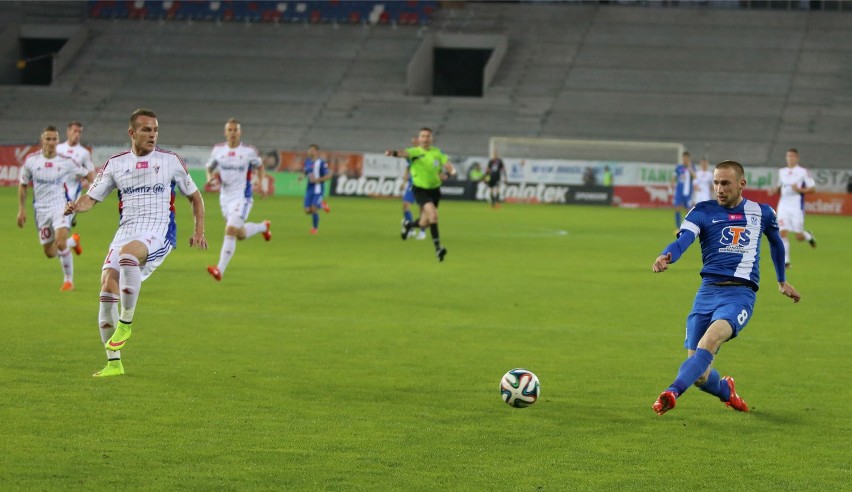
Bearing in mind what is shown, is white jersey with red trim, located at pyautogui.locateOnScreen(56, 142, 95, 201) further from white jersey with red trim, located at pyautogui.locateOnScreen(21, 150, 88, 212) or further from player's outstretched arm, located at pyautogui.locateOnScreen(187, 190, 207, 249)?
player's outstretched arm, located at pyautogui.locateOnScreen(187, 190, 207, 249)

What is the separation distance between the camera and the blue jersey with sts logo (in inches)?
359

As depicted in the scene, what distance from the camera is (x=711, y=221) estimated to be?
9133mm

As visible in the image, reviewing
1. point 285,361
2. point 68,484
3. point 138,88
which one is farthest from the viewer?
point 138,88

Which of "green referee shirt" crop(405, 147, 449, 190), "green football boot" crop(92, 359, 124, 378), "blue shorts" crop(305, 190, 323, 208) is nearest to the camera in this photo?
"green football boot" crop(92, 359, 124, 378)

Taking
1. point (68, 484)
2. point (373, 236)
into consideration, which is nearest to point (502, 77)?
point (373, 236)

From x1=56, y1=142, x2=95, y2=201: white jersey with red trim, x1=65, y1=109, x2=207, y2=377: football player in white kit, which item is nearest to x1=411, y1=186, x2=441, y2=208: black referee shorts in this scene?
x1=56, y1=142, x2=95, y2=201: white jersey with red trim

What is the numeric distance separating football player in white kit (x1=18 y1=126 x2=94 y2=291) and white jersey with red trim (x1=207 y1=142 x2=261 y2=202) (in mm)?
2182

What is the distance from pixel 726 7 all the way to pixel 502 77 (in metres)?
10.7

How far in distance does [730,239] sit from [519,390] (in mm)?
1807

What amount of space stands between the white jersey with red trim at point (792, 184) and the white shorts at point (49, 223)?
44.5 ft

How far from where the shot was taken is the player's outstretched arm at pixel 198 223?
10.8 m

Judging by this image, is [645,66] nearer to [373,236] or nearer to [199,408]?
[373,236]

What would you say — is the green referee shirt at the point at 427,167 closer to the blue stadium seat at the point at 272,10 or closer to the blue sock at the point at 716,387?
the blue sock at the point at 716,387

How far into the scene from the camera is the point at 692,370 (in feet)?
28.3
